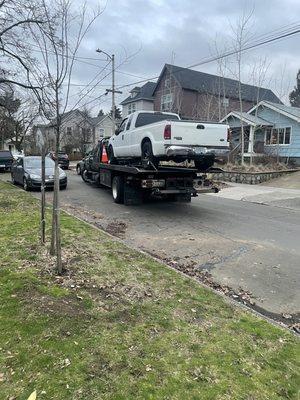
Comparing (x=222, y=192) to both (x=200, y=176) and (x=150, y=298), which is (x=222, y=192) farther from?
(x=150, y=298)

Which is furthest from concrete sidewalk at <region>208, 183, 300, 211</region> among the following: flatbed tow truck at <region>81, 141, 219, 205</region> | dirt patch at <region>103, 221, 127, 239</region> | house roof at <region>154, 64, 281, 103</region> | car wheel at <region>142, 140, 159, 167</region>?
house roof at <region>154, 64, 281, 103</region>

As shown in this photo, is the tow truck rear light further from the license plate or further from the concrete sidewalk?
the concrete sidewalk

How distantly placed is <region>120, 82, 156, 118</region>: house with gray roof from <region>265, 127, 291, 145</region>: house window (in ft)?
86.2

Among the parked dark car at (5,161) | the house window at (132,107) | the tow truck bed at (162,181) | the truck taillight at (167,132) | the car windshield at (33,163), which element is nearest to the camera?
the truck taillight at (167,132)

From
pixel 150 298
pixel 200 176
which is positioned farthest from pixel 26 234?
pixel 200 176

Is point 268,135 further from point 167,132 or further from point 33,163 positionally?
point 167,132

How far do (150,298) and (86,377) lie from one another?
1.67m

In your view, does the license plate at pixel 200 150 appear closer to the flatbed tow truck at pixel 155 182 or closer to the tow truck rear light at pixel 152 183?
the flatbed tow truck at pixel 155 182

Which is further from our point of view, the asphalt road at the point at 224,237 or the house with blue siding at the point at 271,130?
the house with blue siding at the point at 271,130

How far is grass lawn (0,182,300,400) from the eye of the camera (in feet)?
9.33

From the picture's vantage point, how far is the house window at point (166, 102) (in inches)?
1820

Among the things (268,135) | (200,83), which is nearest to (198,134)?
(268,135)

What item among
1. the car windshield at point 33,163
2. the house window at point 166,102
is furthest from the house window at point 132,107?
the car windshield at point 33,163

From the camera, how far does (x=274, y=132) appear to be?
1183 inches
